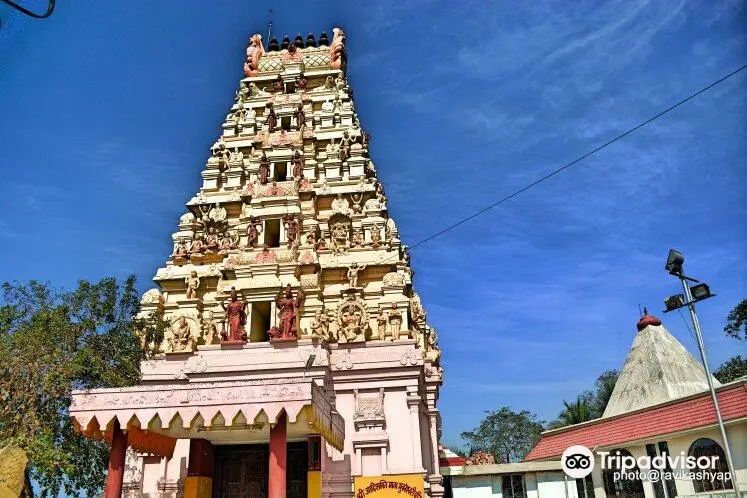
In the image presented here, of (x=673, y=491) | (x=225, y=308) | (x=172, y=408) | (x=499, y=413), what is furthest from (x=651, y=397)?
(x=499, y=413)

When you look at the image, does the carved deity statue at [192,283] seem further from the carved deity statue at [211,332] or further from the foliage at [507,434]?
the foliage at [507,434]

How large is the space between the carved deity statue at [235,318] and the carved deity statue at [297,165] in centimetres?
625

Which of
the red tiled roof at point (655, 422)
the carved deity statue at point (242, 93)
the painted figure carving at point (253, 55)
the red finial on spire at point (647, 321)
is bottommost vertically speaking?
the red tiled roof at point (655, 422)

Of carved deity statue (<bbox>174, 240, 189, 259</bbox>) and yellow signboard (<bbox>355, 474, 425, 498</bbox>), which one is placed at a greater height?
carved deity statue (<bbox>174, 240, 189, 259</bbox>)

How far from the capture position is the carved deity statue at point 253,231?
72.0 ft

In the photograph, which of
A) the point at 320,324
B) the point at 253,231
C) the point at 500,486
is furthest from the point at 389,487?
the point at 253,231

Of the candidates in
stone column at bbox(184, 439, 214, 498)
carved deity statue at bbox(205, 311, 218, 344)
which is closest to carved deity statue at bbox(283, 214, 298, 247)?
carved deity statue at bbox(205, 311, 218, 344)

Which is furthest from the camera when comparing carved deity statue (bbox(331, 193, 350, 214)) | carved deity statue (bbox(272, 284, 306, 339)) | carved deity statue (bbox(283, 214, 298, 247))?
carved deity statue (bbox(331, 193, 350, 214))

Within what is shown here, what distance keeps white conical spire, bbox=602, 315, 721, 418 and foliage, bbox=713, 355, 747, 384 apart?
47.4 ft

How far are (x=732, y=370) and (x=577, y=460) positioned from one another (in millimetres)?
33361

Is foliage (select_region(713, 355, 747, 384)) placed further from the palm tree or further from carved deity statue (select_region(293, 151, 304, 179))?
carved deity statue (select_region(293, 151, 304, 179))

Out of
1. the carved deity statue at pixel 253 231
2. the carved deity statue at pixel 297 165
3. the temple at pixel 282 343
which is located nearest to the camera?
the temple at pixel 282 343

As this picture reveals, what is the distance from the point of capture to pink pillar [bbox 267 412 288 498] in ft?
41.0

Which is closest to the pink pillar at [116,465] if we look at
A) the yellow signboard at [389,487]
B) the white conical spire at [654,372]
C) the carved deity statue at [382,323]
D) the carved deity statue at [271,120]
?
the yellow signboard at [389,487]
